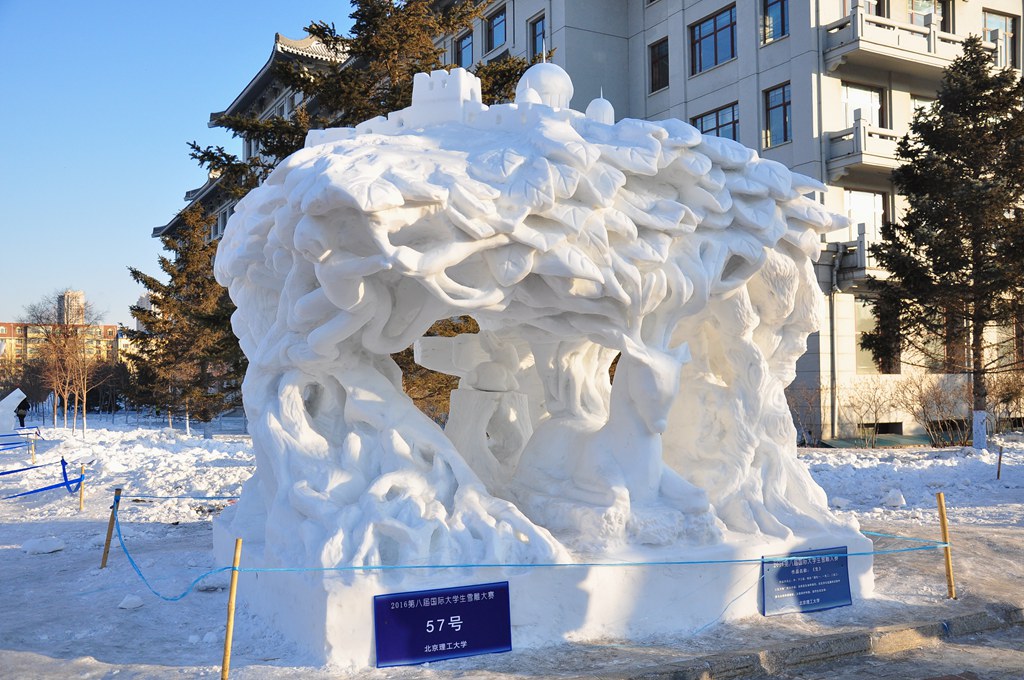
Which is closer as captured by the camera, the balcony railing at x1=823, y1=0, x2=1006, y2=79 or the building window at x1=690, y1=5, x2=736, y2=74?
the balcony railing at x1=823, y1=0, x2=1006, y2=79

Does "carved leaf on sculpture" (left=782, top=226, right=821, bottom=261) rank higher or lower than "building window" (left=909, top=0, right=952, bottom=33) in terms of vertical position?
lower

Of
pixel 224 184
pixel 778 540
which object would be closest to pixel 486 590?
pixel 778 540

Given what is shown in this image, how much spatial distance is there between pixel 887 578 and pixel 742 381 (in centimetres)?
214

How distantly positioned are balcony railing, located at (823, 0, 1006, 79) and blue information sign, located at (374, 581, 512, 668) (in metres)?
17.3

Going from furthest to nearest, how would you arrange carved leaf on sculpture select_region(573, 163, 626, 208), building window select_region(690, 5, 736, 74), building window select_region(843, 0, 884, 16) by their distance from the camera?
1. building window select_region(690, 5, 736, 74)
2. building window select_region(843, 0, 884, 16)
3. carved leaf on sculpture select_region(573, 163, 626, 208)

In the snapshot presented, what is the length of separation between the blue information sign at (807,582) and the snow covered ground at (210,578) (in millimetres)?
90

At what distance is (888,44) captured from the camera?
19.6m

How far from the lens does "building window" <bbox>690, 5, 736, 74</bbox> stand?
21547 millimetres

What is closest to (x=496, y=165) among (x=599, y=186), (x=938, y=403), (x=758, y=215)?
(x=599, y=186)

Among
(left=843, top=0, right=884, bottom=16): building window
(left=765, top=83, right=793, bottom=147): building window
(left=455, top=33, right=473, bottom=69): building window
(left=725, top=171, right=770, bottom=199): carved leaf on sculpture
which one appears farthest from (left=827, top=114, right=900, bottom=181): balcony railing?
(left=725, top=171, right=770, bottom=199): carved leaf on sculpture

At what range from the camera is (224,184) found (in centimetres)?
1587

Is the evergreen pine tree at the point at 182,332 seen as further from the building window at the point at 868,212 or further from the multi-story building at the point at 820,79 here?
the building window at the point at 868,212

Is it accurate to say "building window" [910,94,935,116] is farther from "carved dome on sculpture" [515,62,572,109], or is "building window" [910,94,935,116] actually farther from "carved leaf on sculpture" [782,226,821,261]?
"carved dome on sculpture" [515,62,572,109]

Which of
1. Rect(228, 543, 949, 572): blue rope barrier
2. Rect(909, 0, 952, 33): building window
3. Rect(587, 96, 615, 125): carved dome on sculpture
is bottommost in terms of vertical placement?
Rect(228, 543, 949, 572): blue rope barrier
